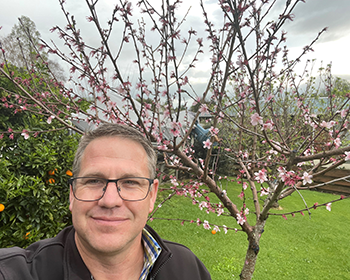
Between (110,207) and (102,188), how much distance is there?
0.12 m

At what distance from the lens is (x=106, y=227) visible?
3.31 feet

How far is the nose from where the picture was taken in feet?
3.37

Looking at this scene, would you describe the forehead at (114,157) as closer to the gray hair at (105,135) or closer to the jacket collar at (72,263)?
the gray hair at (105,135)

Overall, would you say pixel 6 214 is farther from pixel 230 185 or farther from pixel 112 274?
pixel 230 185

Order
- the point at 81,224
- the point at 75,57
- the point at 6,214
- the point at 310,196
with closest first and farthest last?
the point at 81,224, the point at 6,214, the point at 75,57, the point at 310,196

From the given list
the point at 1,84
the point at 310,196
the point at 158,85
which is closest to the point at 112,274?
the point at 158,85

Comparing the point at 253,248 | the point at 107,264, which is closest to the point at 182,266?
the point at 107,264

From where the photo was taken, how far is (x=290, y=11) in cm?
155

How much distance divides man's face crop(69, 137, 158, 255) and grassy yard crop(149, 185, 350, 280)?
3.33 m

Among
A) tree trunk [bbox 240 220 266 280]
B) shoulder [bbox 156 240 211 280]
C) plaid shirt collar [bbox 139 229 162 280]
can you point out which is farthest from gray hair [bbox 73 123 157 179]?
tree trunk [bbox 240 220 266 280]

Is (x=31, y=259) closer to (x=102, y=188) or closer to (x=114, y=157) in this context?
(x=102, y=188)

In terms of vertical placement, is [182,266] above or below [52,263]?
below

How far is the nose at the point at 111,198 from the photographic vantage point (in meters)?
1.03

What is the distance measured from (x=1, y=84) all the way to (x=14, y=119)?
565 mm
